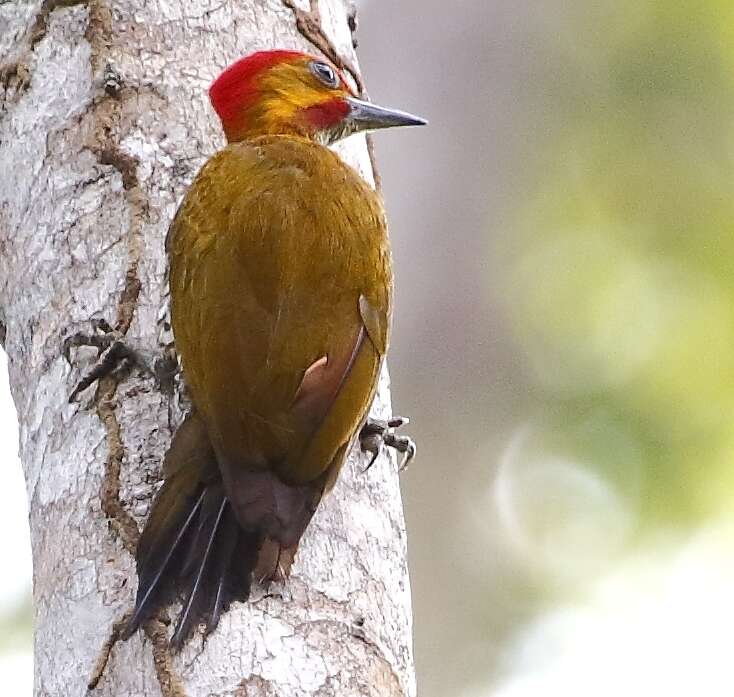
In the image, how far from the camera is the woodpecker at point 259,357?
2.24 m

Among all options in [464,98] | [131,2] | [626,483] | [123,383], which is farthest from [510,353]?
[123,383]

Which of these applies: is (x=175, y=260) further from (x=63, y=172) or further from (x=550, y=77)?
(x=550, y=77)

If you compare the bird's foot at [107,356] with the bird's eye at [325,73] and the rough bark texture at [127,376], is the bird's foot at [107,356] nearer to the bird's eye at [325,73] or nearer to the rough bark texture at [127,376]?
the rough bark texture at [127,376]

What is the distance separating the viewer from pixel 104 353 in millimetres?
2465

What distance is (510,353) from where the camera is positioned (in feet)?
17.8

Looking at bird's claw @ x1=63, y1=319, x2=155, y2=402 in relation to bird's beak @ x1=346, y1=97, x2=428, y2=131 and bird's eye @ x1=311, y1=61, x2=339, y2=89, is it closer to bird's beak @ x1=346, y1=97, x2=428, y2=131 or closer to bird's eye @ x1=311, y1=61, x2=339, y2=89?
bird's eye @ x1=311, y1=61, x2=339, y2=89

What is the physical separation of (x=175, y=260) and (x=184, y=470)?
Answer: 47cm

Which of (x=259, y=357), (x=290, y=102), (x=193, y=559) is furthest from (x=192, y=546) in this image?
(x=290, y=102)

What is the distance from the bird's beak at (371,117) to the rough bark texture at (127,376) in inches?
2.2

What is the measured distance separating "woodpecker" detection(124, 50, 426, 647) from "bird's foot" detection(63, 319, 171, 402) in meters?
0.07

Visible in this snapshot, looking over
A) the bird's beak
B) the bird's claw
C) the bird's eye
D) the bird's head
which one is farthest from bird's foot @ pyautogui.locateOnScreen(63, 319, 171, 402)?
the bird's beak

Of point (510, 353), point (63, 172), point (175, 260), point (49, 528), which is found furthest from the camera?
point (510, 353)

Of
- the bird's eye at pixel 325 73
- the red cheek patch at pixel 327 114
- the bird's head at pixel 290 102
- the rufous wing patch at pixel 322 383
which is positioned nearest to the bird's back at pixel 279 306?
the rufous wing patch at pixel 322 383

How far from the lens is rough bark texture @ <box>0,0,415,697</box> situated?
213 cm
